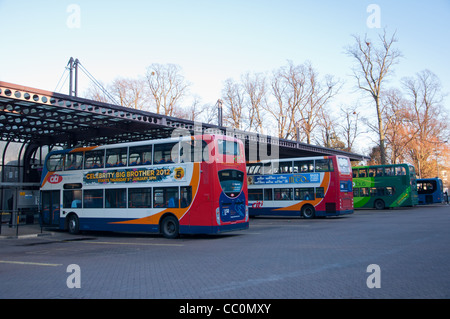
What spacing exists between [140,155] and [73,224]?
5.36 m

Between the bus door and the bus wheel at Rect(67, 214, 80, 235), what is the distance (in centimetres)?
90

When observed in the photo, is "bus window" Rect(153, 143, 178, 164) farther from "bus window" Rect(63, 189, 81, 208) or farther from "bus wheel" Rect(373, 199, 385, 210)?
"bus wheel" Rect(373, 199, 385, 210)

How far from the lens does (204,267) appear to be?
913 cm

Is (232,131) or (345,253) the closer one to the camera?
(345,253)

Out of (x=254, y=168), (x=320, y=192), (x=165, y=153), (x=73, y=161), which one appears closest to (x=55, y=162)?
(x=73, y=161)

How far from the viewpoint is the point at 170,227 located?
53.6 ft

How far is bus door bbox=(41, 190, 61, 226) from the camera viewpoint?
2005 cm

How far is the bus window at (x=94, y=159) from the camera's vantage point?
18.4 metres

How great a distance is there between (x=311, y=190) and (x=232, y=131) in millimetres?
6280

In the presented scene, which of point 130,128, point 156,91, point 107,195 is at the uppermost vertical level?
point 156,91

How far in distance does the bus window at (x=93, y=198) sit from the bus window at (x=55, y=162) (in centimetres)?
229

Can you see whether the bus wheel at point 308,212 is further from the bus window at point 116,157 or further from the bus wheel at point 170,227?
the bus window at point 116,157

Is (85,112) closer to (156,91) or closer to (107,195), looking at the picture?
(107,195)
